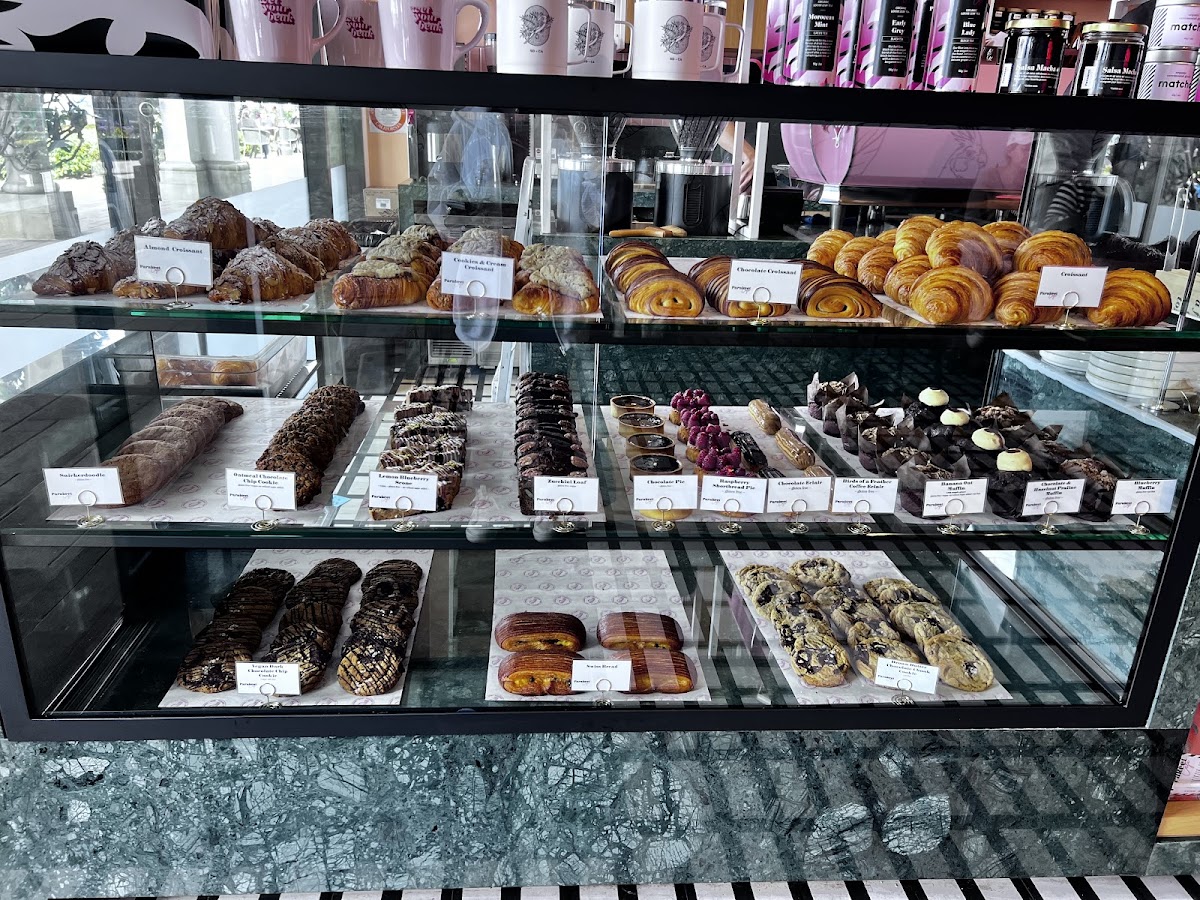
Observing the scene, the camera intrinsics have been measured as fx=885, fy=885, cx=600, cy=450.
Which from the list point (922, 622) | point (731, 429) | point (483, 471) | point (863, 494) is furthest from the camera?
point (731, 429)

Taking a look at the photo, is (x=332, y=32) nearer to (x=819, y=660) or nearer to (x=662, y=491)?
(x=662, y=491)

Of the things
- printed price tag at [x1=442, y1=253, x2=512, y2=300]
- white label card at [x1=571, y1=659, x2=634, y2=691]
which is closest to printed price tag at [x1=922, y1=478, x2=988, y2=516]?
white label card at [x1=571, y1=659, x2=634, y2=691]

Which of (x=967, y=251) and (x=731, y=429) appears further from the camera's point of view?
(x=731, y=429)

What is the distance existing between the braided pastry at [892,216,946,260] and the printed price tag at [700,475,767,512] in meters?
0.67

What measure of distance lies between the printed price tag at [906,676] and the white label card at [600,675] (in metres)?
0.59

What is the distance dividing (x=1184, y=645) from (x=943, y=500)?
63 centimetres

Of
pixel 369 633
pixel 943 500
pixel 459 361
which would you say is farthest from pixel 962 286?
pixel 369 633

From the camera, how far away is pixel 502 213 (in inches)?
73.6

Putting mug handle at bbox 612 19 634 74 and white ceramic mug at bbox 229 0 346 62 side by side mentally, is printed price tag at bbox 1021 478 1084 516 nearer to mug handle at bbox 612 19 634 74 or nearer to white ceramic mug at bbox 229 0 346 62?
mug handle at bbox 612 19 634 74

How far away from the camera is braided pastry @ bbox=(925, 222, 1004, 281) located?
198 cm

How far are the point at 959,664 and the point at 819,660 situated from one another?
0.34 metres

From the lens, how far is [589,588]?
8.04 ft

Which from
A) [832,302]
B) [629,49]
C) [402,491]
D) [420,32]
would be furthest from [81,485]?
[832,302]

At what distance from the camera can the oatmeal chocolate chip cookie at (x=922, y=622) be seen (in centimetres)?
221
